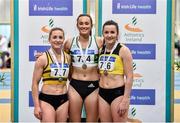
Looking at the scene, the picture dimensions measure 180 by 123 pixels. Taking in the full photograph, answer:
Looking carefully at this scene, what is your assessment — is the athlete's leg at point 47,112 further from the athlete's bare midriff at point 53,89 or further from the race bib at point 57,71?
the race bib at point 57,71

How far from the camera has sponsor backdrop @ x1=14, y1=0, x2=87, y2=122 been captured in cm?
512

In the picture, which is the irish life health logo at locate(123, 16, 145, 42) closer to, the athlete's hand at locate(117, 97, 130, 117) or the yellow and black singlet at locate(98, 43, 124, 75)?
the yellow and black singlet at locate(98, 43, 124, 75)

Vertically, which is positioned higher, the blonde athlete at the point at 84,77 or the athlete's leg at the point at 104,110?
the blonde athlete at the point at 84,77

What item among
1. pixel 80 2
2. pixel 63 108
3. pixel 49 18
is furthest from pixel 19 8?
pixel 63 108

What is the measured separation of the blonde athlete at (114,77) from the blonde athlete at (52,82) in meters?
0.37

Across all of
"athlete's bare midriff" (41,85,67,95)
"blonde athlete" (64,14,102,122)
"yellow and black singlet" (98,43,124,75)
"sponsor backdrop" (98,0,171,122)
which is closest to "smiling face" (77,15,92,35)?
"blonde athlete" (64,14,102,122)

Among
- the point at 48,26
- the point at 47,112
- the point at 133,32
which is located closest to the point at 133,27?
the point at 133,32

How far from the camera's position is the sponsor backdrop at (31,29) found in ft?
16.8

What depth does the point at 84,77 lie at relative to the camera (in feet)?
13.1

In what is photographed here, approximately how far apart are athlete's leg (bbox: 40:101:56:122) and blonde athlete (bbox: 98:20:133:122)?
1.55ft

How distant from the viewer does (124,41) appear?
201 inches

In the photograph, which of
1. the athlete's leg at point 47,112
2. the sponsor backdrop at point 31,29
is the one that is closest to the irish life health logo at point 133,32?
the sponsor backdrop at point 31,29

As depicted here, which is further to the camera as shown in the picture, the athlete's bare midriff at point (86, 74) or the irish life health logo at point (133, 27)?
the irish life health logo at point (133, 27)

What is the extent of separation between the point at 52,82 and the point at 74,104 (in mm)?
332
